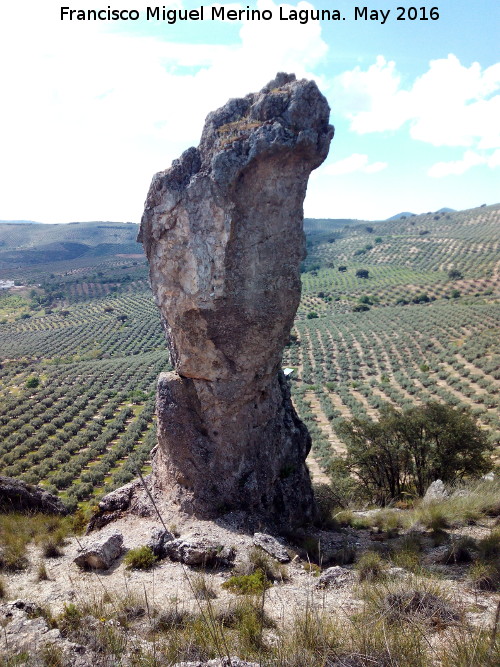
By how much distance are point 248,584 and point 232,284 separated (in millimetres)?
5414

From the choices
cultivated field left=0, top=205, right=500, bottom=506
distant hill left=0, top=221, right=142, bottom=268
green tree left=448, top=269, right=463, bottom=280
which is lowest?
cultivated field left=0, top=205, right=500, bottom=506

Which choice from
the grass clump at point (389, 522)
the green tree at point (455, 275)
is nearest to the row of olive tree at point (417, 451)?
the grass clump at point (389, 522)

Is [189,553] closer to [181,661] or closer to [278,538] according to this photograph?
[278,538]

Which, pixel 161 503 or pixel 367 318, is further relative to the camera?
pixel 367 318

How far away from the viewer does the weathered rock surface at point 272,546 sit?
26.1ft

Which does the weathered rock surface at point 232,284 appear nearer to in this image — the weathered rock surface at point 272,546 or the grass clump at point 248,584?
the weathered rock surface at point 272,546

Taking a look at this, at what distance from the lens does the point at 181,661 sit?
4441mm

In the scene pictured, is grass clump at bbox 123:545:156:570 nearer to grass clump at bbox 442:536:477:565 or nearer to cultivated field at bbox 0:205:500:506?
cultivated field at bbox 0:205:500:506

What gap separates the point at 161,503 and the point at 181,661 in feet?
18.7

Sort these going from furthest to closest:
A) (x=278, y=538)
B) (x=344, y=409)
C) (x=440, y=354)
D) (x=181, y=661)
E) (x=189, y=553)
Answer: (x=440, y=354) < (x=344, y=409) < (x=278, y=538) < (x=189, y=553) < (x=181, y=661)

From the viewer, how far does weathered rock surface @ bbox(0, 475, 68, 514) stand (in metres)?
10.2

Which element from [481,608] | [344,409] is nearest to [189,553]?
[481,608]

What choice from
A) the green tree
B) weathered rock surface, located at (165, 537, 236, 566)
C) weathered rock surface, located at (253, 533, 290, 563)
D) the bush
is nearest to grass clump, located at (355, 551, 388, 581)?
weathered rock surface, located at (253, 533, 290, 563)

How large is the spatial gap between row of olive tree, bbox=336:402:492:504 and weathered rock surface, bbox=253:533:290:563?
8.41m
